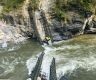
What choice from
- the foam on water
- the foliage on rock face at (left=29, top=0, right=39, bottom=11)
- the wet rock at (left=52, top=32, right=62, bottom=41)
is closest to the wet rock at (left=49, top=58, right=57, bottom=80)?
the foam on water

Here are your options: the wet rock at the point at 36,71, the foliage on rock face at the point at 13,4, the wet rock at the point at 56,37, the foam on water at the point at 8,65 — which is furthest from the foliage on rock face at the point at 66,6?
the foam on water at the point at 8,65

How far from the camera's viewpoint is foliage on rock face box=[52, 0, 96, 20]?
18312 millimetres

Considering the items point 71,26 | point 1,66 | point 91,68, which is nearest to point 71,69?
point 91,68

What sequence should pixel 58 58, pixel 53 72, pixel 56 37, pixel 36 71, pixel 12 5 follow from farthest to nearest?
pixel 12 5 → pixel 56 37 → pixel 58 58 → pixel 53 72 → pixel 36 71

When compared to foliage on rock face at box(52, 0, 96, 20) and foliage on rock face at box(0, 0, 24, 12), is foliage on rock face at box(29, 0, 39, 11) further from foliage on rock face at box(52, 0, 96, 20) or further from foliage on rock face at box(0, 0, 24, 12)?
foliage on rock face at box(52, 0, 96, 20)

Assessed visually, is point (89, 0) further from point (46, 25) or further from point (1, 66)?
point (1, 66)

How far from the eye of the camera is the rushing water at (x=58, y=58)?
46.8 feet

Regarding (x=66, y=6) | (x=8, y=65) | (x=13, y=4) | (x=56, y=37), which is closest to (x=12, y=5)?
(x=13, y=4)

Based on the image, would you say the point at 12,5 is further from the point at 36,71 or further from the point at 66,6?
the point at 36,71

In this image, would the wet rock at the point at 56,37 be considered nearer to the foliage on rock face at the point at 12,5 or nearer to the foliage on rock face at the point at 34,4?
the foliage on rock face at the point at 34,4

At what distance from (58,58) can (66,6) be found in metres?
3.95

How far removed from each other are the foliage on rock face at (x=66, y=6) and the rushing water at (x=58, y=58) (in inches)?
57.6

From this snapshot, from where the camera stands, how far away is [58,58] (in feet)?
51.1

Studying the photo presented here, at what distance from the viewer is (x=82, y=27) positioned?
1825 cm
